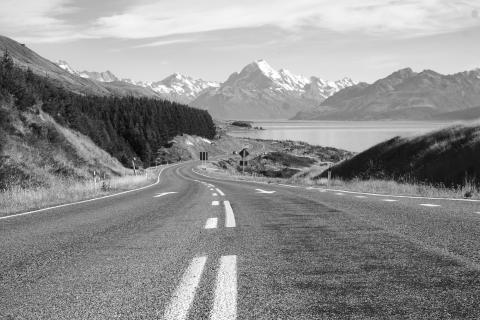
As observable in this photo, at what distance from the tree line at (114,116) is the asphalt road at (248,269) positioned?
2818 cm

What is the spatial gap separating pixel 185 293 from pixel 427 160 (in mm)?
→ 28367

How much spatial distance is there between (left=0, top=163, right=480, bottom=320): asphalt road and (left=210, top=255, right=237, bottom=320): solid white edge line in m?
0.01

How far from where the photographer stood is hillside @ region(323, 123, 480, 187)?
25.2m

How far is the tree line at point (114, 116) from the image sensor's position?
1310 inches

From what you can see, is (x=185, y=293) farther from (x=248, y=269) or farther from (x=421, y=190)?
(x=421, y=190)

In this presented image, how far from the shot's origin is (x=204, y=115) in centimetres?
15538

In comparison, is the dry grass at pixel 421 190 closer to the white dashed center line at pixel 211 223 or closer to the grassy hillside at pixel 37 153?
the white dashed center line at pixel 211 223

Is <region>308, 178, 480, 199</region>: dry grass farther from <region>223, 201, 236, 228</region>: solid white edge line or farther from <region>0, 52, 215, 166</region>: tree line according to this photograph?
<region>0, 52, 215, 166</region>: tree line

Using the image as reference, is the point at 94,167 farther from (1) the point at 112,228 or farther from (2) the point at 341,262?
(2) the point at 341,262

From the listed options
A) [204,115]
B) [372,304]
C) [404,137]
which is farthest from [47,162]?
[204,115]

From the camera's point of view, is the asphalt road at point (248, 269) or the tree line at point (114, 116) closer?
the asphalt road at point (248, 269)

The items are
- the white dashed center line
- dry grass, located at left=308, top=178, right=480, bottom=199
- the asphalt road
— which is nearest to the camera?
the asphalt road

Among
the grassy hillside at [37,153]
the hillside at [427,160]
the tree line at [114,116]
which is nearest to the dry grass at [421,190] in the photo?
the hillside at [427,160]

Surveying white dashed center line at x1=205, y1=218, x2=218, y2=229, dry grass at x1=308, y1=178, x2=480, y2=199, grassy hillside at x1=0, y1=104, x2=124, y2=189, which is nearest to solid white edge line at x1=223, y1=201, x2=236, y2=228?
white dashed center line at x1=205, y1=218, x2=218, y2=229
